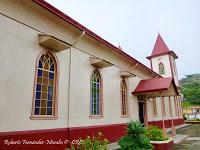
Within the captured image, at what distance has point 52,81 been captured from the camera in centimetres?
856

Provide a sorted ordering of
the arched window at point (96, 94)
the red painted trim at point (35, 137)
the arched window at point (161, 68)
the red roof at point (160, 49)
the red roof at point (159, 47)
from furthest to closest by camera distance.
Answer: the red roof at point (159, 47) → the red roof at point (160, 49) → the arched window at point (161, 68) → the arched window at point (96, 94) → the red painted trim at point (35, 137)

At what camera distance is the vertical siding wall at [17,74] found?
6586 mm

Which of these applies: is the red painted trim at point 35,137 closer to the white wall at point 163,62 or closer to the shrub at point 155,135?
the shrub at point 155,135

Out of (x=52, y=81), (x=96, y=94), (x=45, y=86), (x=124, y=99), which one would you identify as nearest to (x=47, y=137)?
(x=45, y=86)

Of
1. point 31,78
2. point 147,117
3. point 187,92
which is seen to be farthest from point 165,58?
point 187,92

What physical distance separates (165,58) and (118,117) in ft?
60.3

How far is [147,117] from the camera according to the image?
667 inches

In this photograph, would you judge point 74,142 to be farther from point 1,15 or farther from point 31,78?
point 1,15

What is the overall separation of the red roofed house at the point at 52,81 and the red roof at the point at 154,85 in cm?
11

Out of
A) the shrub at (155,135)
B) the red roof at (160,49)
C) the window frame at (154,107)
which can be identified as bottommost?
the shrub at (155,135)

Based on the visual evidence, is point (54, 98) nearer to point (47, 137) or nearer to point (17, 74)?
point (47, 137)

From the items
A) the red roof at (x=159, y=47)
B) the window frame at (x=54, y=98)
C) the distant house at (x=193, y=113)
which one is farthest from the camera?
the distant house at (x=193, y=113)

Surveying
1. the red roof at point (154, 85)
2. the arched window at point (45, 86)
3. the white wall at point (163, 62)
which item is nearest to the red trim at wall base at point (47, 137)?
the arched window at point (45, 86)

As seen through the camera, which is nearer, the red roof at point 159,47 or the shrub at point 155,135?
the shrub at point 155,135
